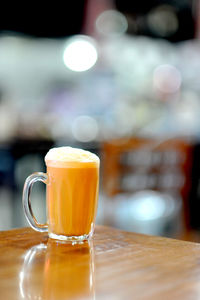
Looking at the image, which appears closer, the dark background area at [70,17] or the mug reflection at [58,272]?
the mug reflection at [58,272]

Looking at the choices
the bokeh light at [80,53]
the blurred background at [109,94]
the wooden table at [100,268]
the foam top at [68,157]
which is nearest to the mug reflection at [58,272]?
the wooden table at [100,268]

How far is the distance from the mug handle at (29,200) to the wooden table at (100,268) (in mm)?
21

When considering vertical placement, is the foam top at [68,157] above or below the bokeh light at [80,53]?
below

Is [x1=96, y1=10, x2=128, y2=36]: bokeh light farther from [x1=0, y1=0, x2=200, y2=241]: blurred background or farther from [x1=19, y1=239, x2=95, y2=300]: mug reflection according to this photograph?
[x1=19, y1=239, x2=95, y2=300]: mug reflection

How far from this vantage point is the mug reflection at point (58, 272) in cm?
65

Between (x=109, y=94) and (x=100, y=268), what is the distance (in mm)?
4971

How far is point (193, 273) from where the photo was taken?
2.48ft

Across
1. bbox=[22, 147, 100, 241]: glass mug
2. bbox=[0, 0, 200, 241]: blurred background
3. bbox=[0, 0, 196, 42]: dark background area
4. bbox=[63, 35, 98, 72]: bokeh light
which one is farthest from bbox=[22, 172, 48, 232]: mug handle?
bbox=[63, 35, 98, 72]: bokeh light

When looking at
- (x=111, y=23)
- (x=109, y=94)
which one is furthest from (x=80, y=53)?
(x=109, y=94)

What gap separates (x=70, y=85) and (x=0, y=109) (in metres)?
1.62

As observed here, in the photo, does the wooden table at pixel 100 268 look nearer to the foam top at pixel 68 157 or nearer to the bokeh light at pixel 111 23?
the foam top at pixel 68 157

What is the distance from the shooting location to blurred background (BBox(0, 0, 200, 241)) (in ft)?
12.1

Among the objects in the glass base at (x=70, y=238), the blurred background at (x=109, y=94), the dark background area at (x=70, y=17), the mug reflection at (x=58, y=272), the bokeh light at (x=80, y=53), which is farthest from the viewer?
the bokeh light at (x=80, y=53)

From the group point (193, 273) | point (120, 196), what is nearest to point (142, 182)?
point (120, 196)
